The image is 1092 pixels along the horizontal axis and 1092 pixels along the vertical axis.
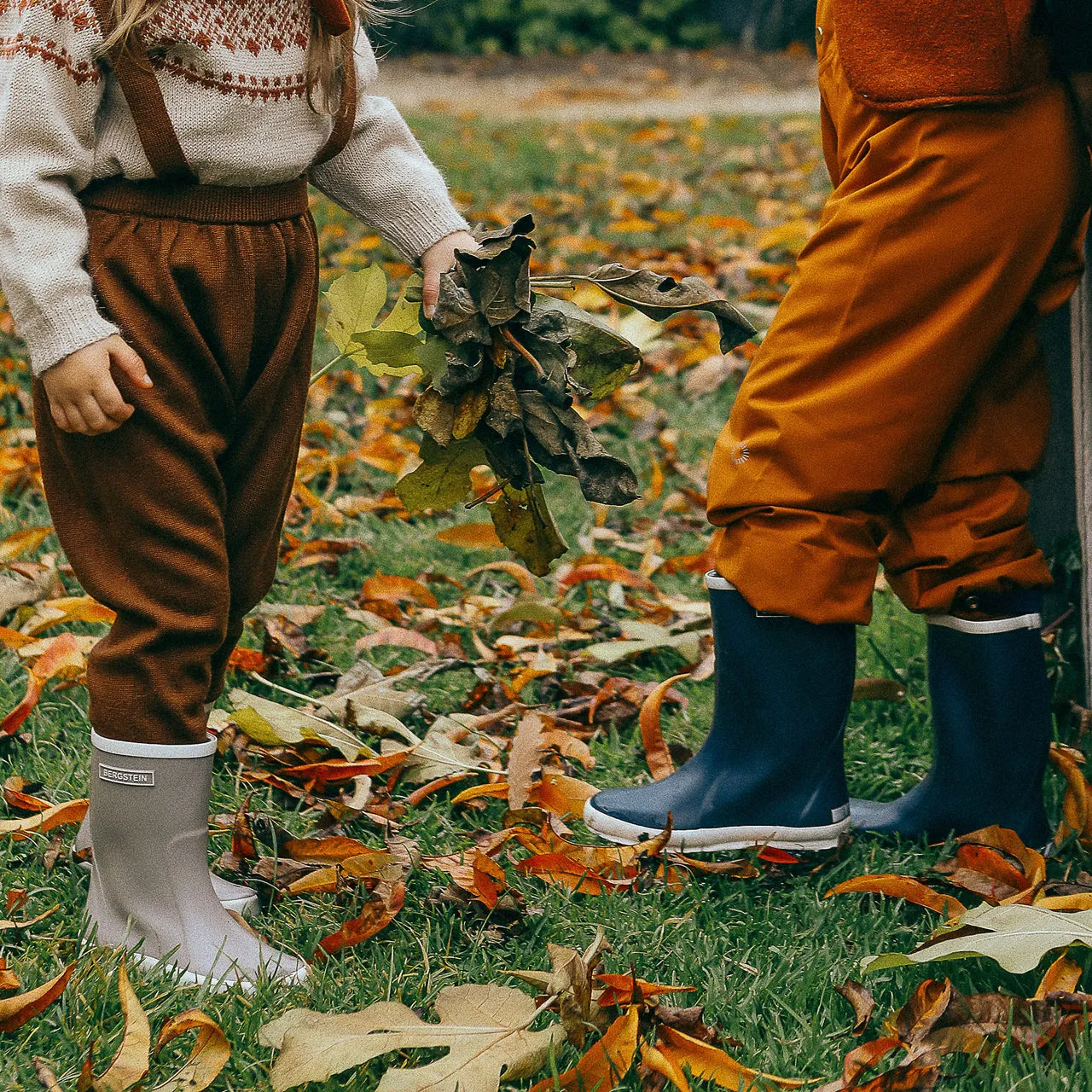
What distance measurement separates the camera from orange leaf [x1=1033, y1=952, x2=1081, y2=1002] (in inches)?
60.8

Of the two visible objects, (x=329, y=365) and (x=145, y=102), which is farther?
(x=329, y=365)

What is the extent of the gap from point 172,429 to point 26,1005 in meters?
0.66

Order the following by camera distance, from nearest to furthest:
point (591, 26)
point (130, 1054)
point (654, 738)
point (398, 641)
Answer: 1. point (130, 1054)
2. point (654, 738)
3. point (398, 641)
4. point (591, 26)

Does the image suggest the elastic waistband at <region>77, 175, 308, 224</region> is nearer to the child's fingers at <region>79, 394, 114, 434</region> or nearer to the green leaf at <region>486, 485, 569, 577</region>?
the child's fingers at <region>79, 394, 114, 434</region>

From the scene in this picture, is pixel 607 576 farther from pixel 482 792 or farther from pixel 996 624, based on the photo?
pixel 996 624

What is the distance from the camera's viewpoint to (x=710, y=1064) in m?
1.45

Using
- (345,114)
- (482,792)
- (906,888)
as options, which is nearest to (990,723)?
(906,888)

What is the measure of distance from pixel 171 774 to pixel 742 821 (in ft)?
2.60

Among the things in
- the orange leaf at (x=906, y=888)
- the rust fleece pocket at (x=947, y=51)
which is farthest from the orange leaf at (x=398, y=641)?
the rust fleece pocket at (x=947, y=51)

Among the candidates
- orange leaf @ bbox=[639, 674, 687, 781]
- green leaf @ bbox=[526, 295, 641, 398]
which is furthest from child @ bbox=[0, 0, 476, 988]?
orange leaf @ bbox=[639, 674, 687, 781]

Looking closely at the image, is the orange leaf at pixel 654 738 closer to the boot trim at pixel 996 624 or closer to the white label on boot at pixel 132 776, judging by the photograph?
the boot trim at pixel 996 624

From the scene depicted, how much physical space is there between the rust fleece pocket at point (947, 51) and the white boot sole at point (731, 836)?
0.98m

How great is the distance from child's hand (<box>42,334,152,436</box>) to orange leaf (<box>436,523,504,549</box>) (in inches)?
50.9

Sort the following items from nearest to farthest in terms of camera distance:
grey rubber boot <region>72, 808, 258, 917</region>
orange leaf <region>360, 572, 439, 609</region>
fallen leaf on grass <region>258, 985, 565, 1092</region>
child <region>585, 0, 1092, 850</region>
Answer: fallen leaf on grass <region>258, 985, 565, 1092</region>, child <region>585, 0, 1092, 850</region>, grey rubber boot <region>72, 808, 258, 917</region>, orange leaf <region>360, 572, 439, 609</region>
